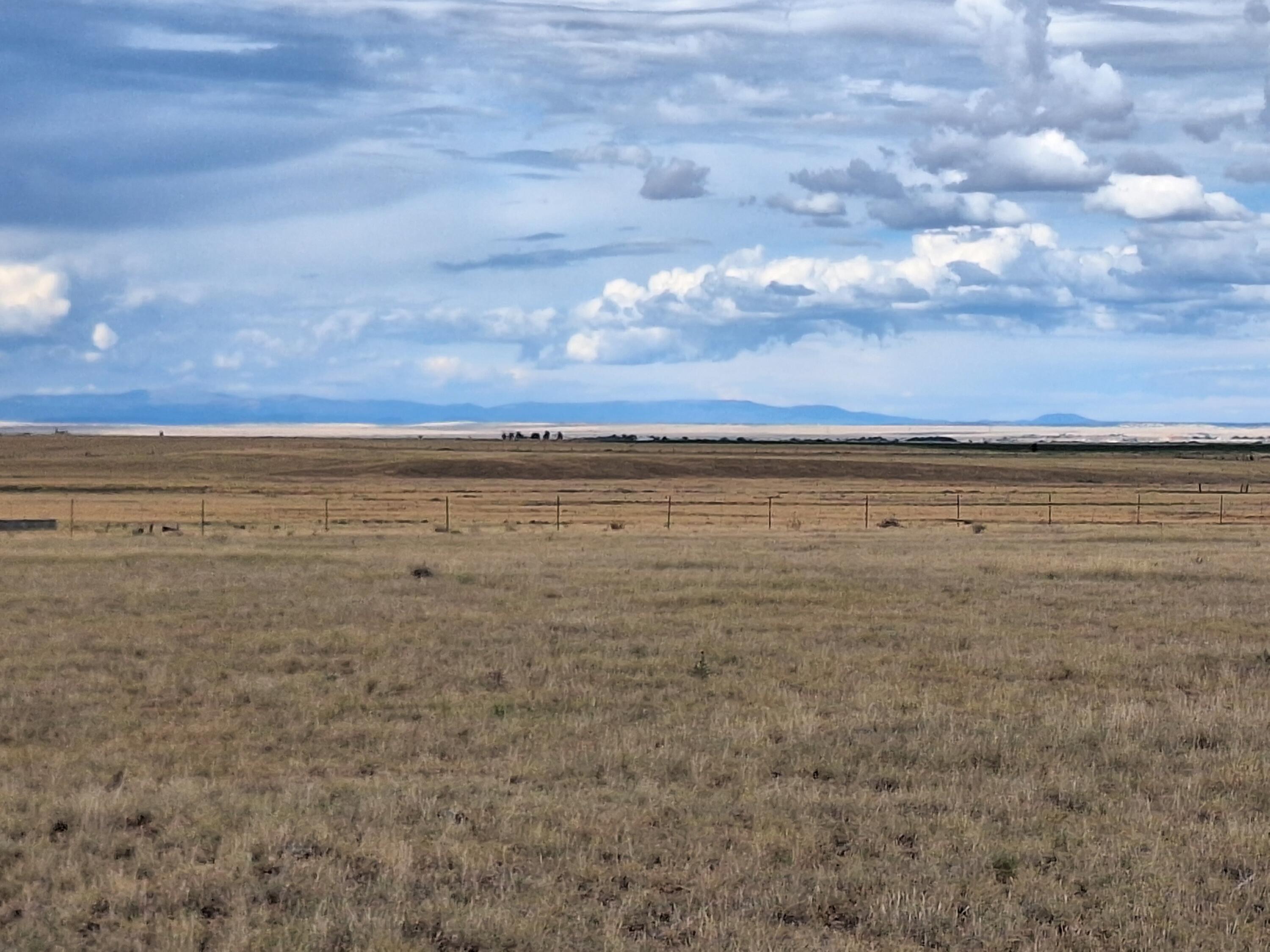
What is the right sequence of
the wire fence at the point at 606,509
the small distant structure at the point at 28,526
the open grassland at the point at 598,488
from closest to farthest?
the small distant structure at the point at 28,526 < the wire fence at the point at 606,509 < the open grassland at the point at 598,488

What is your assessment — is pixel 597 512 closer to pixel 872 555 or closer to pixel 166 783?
pixel 872 555

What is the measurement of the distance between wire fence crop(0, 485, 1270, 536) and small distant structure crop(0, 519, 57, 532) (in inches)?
6.2

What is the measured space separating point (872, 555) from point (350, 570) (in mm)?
13056

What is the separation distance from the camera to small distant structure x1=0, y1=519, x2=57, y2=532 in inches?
1817

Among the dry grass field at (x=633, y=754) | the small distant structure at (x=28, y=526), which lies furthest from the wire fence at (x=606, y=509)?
the dry grass field at (x=633, y=754)

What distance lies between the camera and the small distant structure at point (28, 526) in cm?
4616

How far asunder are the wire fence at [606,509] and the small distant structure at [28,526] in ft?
0.52

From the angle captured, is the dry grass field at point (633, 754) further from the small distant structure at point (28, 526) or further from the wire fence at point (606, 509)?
the wire fence at point (606, 509)

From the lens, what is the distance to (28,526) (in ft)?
156

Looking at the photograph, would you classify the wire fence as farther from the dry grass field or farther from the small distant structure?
the dry grass field

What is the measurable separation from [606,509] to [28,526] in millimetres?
28390

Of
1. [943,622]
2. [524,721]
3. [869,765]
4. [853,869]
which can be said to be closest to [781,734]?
[869,765]

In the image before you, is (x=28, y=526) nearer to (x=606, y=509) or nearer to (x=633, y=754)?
Answer: (x=606, y=509)

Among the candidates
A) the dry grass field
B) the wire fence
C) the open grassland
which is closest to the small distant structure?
the wire fence
